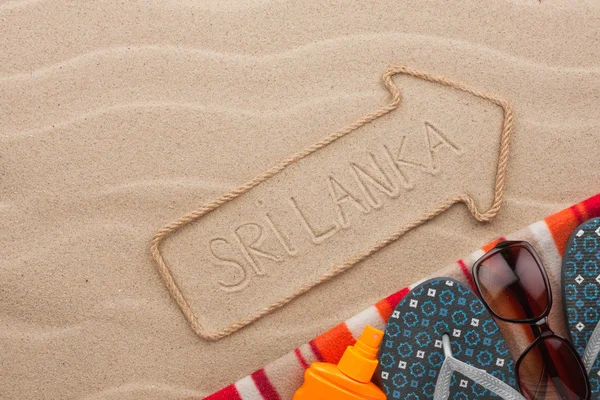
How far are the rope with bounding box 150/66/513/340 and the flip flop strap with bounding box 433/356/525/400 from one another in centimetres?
23

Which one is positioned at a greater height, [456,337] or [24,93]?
[24,93]

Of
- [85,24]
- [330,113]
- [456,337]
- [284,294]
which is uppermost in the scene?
[85,24]

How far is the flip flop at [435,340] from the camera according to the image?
0.90 metres

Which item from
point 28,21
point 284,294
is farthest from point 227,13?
point 284,294

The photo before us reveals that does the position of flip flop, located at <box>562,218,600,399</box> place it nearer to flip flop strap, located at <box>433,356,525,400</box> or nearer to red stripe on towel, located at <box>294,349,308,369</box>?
flip flop strap, located at <box>433,356,525,400</box>

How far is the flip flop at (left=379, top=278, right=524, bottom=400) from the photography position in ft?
2.94

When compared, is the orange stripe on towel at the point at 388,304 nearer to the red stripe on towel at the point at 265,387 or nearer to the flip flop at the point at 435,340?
the flip flop at the point at 435,340

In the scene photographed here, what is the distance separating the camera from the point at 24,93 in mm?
933

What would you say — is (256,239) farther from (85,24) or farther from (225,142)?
(85,24)

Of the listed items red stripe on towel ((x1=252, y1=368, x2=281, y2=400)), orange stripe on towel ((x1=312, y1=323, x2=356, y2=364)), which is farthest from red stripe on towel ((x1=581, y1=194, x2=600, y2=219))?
red stripe on towel ((x1=252, y1=368, x2=281, y2=400))

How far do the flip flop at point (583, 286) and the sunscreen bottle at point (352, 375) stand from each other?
358 mm

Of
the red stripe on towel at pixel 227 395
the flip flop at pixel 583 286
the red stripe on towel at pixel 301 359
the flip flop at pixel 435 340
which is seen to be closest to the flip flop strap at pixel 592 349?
the flip flop at pixel 583 286

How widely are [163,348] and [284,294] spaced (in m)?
0.24

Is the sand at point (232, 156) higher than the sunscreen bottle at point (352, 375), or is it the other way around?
the sand at point (232, 156)
